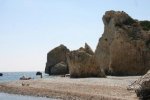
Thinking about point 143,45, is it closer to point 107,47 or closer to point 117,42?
point 117,42

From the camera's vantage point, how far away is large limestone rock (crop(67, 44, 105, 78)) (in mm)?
58125

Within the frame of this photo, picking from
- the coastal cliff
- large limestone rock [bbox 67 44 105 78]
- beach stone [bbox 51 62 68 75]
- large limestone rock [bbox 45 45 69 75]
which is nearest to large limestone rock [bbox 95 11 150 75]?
the coastal cliff

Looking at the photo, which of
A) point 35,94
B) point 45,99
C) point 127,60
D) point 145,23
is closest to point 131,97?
point 45,99

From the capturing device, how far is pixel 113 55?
70.6 meters

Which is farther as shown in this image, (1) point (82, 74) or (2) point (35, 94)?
(1) point (82, 74)

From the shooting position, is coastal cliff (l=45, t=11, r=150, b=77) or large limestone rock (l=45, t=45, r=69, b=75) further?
large limestone rock (l=45, t=45, r=69, b=75)

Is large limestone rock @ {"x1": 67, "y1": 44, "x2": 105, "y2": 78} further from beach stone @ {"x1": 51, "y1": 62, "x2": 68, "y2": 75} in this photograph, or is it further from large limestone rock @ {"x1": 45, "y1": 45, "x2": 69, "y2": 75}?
large limestone rock @ {"x1": 45, "y1": 45, "x2": 69, "y2": 75}

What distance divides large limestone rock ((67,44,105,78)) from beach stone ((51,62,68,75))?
137 feet

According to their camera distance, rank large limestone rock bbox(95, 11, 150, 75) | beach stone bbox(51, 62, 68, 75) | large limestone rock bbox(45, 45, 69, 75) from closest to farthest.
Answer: large limestone rock bbox(95, 11, 150, 75) → beach stone bbox(51, 62, 68, 75) → large limestone rock bbox(45, 45, 69, 75)

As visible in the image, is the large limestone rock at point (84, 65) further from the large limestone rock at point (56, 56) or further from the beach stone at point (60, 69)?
the large limestone rock at point (56, 56)

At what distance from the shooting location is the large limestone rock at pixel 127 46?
69125mm

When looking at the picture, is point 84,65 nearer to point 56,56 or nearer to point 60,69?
point 60,69

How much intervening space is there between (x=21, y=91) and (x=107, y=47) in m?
37.6

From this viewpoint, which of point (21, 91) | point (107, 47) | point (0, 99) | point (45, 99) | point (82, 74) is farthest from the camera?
point (107, 47)
